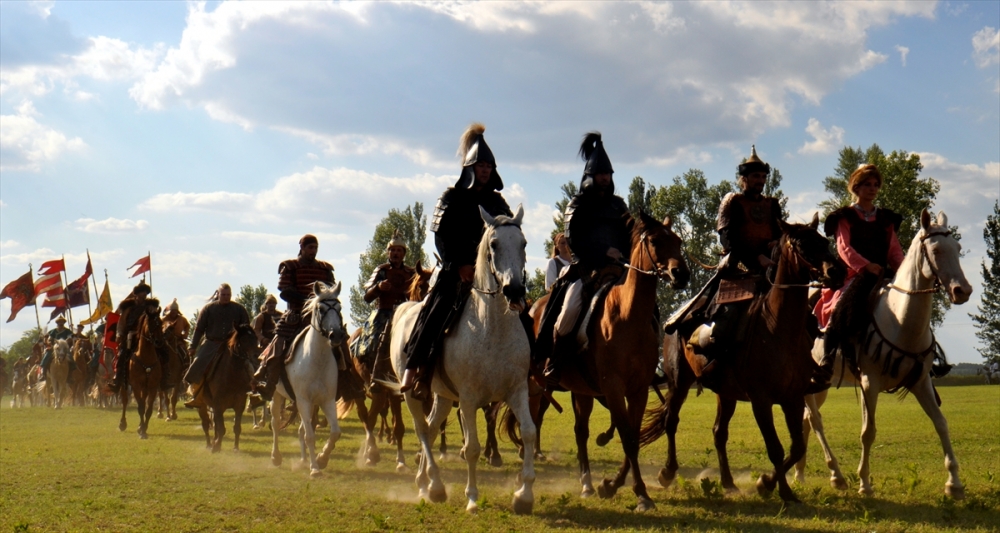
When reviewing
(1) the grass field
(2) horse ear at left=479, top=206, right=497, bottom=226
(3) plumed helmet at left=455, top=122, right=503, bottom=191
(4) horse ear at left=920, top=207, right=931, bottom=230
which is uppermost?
(3) plumed helmet at left=455, top=122, right=503, bottom=191

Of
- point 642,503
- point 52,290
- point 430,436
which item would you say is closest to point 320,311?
point 430,436

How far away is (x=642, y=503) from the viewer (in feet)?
29.0

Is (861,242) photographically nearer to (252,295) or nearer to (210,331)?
Result: (210,331)

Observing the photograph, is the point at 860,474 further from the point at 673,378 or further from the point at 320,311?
the point at 320,311

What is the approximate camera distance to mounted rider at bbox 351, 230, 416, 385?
13.6 metres

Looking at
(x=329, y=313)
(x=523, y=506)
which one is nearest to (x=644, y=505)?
(x=523, y=506)

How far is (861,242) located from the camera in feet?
33.9

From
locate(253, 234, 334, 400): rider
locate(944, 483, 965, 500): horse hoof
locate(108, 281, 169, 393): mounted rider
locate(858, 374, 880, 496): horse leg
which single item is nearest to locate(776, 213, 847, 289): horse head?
locate(858, 374, 880, 496): horse leg

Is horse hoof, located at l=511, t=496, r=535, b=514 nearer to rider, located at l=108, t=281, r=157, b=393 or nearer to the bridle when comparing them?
the bridle

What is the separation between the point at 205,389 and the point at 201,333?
3.61ft

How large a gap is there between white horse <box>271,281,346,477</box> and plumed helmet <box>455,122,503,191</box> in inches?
142

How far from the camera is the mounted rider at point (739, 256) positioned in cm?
946

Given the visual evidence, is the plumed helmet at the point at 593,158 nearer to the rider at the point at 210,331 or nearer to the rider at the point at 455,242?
the rider at the point at 455,242

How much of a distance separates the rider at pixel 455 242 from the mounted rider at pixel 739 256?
7.77ft
